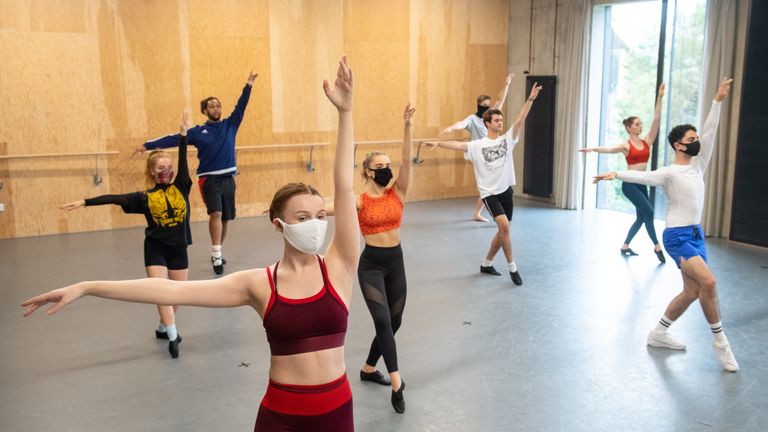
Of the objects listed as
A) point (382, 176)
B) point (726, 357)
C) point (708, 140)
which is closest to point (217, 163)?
point (382, 176)

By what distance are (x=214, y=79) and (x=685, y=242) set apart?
275 inches

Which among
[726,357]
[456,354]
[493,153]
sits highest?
[493,153]

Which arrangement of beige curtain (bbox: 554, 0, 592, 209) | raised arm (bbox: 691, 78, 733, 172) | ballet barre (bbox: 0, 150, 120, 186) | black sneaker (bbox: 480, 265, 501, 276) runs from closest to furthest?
raised arm (bbox: 691, 78, 733, 172) → black sneaker (bbox: 480, 265, 501, 276) → ballet barre (bbox: 0, 150, 120, 186) → beige curtain (bbox: 554, 0, 592, 209)

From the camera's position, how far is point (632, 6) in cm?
1039

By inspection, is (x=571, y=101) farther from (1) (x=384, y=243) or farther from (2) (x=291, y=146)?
(1) (x=384, y=243)

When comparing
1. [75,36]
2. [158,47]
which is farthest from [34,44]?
[158,47]

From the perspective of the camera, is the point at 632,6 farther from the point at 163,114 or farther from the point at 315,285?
the point at 315,285

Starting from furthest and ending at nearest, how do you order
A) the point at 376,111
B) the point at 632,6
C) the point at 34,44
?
the point at 376,111
the point at 632,6
the point at 34,44

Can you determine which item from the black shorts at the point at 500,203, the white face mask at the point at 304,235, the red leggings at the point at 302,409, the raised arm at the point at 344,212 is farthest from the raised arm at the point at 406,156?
the black shorts at the point at 500,203

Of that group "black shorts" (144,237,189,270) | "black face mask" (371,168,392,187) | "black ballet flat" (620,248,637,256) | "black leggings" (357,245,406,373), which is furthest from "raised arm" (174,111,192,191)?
"black ballet flat" (620,248,637,256)

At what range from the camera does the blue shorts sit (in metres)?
5.04

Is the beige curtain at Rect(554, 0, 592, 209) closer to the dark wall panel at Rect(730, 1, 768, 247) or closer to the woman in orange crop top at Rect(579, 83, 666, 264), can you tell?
the dark wall panel at Rect(730, 1, 768, 247)

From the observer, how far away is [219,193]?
25.2 feet

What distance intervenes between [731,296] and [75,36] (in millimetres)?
8041
